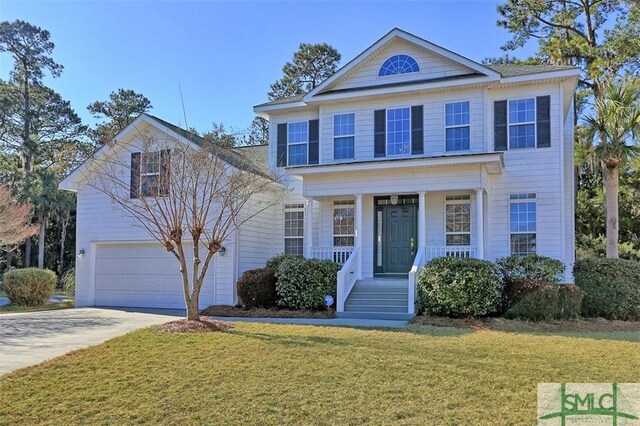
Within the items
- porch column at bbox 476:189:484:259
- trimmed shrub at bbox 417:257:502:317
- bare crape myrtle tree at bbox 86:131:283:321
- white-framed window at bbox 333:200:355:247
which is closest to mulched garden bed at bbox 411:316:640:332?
trimmed shrub at bbox 417:257:502:317

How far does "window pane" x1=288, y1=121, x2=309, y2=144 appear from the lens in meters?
17.2

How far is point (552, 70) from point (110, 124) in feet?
114

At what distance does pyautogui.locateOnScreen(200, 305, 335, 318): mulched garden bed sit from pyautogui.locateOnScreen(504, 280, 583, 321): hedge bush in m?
4.41

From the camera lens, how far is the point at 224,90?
1692cm

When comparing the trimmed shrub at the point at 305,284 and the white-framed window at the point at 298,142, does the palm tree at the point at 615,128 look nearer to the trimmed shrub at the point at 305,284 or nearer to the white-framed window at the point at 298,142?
the white-framed window at the point at 298,142

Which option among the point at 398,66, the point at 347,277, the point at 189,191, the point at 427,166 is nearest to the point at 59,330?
the point at 189,191

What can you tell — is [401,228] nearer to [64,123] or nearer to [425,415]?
[425,415]

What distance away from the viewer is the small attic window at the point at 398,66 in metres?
16.0

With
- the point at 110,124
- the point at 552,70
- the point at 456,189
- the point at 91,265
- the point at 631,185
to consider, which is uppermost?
the point at 110,124

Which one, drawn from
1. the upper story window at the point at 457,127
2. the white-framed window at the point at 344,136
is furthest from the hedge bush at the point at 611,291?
the white-framed window at the point at 344,136

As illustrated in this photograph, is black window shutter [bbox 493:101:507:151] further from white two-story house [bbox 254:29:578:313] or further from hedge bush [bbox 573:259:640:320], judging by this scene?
hedge bush [bbox 573:259:640:320]

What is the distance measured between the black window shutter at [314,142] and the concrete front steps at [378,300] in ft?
14.8

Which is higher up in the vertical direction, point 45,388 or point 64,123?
point 64,123

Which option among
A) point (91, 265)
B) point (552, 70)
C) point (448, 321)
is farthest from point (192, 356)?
point (552, 70)
